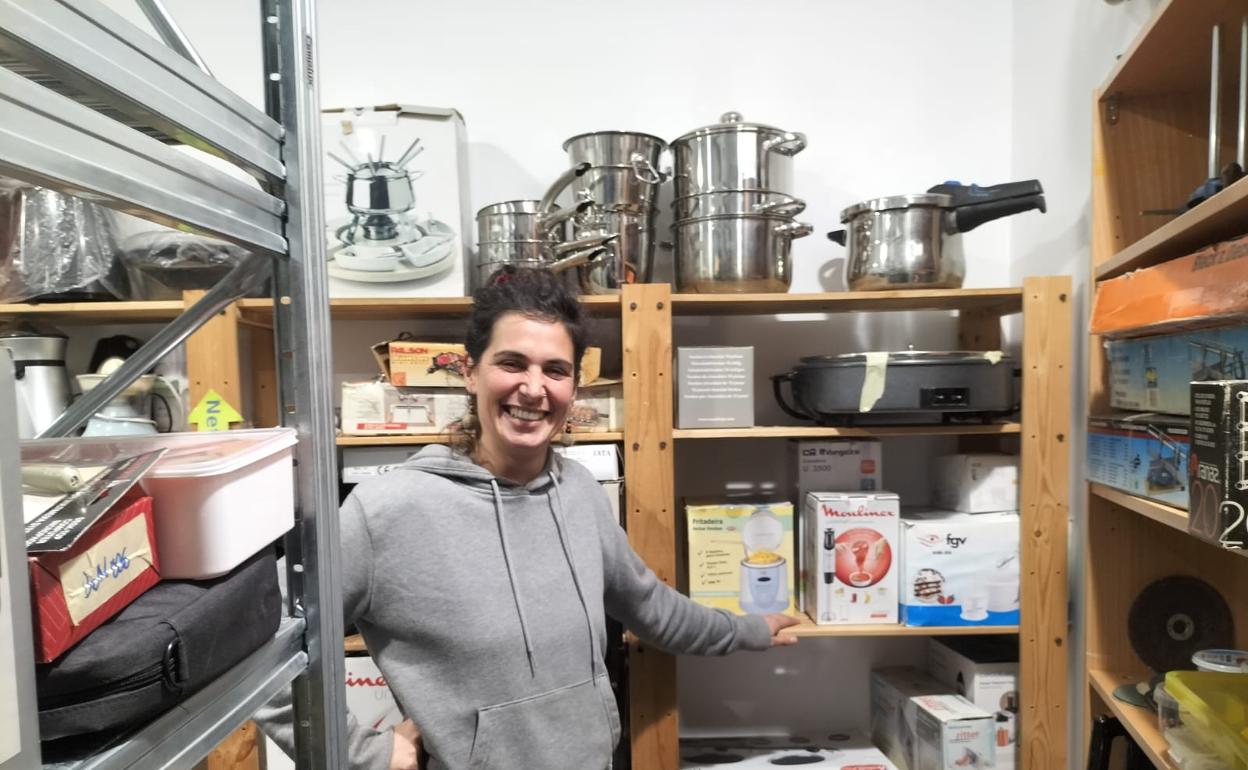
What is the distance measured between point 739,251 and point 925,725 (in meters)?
1.21

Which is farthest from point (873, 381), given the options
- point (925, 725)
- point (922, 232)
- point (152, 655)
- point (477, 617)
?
point (152, 655)

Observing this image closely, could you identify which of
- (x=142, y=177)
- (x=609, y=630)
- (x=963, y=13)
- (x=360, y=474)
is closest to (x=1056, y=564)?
(x=609, y=630)

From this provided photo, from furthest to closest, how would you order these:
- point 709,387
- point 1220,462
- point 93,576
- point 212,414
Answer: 1. point 709,387
2. point 212,414
3. point 1220,462
4. point 93,576

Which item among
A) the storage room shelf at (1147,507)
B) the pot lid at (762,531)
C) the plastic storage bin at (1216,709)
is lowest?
the plastic storage bin at (1216,709)

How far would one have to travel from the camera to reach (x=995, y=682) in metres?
1.49

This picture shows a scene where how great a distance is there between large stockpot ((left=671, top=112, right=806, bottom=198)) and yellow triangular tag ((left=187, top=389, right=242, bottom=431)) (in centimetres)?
116

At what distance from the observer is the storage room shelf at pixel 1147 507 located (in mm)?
900

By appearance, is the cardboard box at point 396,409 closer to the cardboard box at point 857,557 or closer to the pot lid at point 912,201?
the cardboard box at point 857,557

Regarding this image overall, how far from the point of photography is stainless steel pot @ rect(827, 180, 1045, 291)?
138 cm

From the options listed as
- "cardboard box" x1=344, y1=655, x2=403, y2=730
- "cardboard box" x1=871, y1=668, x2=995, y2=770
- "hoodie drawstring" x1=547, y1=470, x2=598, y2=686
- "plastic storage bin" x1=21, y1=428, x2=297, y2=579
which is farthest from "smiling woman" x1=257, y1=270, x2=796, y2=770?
"cardboard box" x1=871, y1=668, x2=995, y2=770

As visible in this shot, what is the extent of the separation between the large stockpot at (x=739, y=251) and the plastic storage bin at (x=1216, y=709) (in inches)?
38.6

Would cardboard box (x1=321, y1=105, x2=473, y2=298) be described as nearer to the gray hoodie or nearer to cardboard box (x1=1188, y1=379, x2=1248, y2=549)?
the gray hoodie

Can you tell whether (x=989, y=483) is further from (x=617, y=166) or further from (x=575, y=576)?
(x=617, y=166)

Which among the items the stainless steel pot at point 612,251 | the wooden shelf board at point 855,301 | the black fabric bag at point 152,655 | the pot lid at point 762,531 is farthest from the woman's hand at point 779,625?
the black fabric bag at point 152,655
